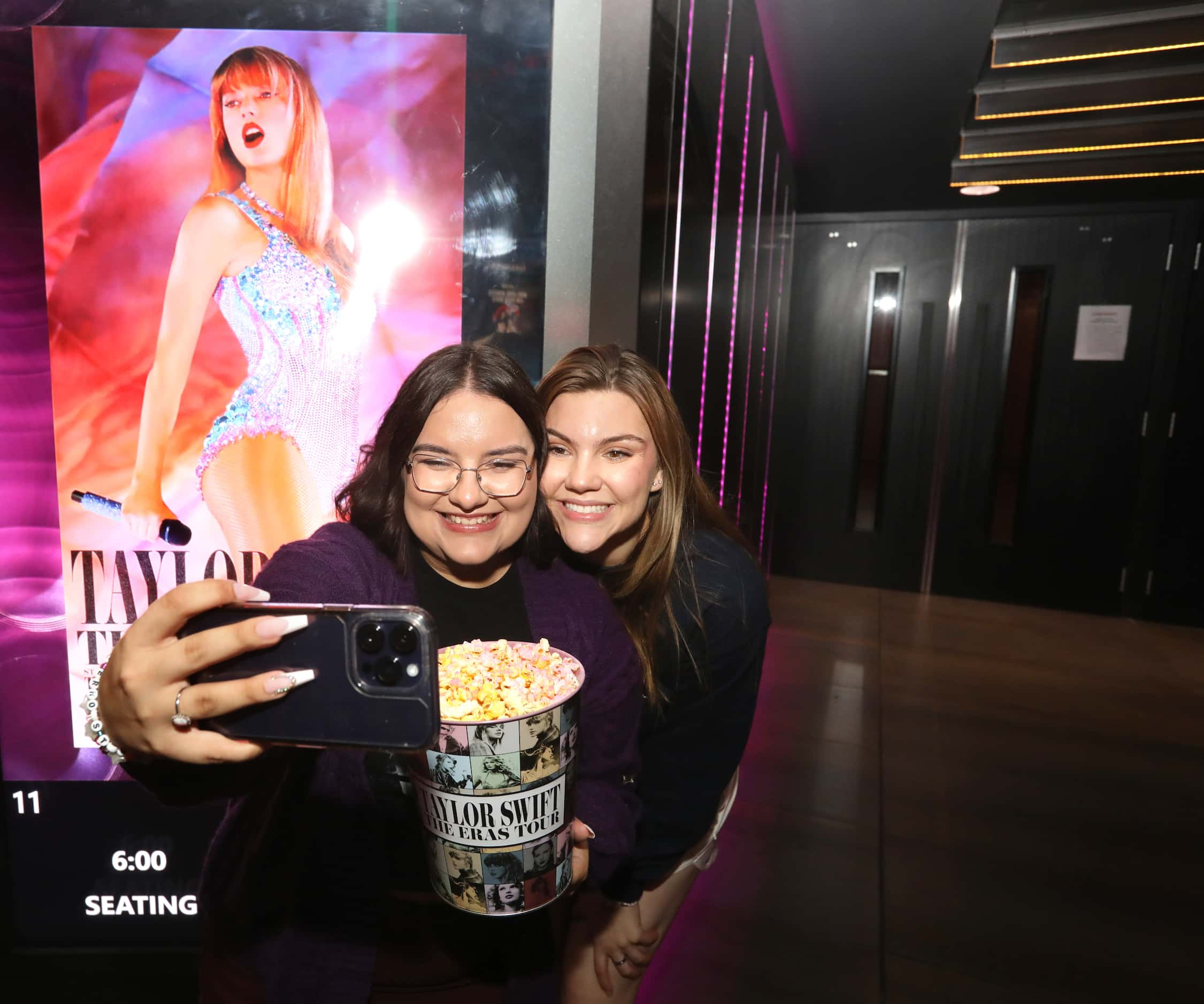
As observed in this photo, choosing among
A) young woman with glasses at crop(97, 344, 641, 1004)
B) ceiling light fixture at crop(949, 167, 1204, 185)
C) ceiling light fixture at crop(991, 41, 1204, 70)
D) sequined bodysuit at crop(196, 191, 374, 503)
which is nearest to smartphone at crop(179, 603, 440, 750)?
young woman with glasses at crop(97, 344, 641, 1004)

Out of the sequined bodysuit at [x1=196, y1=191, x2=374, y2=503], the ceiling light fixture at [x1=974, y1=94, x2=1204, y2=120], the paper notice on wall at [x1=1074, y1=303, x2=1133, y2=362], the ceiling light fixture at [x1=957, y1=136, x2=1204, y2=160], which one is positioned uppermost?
the ceiling light fixture at [x1=974, y1=94, x2=1204, y2=120]

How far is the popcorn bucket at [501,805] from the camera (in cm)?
73

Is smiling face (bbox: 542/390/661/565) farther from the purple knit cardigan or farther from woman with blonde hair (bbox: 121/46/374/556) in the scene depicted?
woman with blonde hair (bbox: 121/46/374/556)

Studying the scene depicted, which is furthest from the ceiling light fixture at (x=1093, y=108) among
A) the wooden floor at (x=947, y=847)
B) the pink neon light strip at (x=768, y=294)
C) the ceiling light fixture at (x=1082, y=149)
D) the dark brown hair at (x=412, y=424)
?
the dark brown hair at (x=412, y=424)

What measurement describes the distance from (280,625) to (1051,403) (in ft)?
17.8

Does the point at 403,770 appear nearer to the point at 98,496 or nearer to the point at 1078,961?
the point at 98,496

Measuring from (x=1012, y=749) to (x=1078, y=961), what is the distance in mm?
1228

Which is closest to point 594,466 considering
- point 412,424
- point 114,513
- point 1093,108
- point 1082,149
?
point 412,424

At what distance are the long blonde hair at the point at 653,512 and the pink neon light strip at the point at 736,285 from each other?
1035 mm

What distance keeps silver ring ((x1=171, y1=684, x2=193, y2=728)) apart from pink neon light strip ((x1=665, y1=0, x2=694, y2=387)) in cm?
116

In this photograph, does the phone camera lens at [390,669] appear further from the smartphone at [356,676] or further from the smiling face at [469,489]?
the smiling face at [469,489]

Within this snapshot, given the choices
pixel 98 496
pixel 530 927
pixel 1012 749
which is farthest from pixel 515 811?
pixel 1012 749

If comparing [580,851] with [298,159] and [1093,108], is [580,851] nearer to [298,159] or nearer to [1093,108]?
[298,159]

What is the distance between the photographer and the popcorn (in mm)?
744
